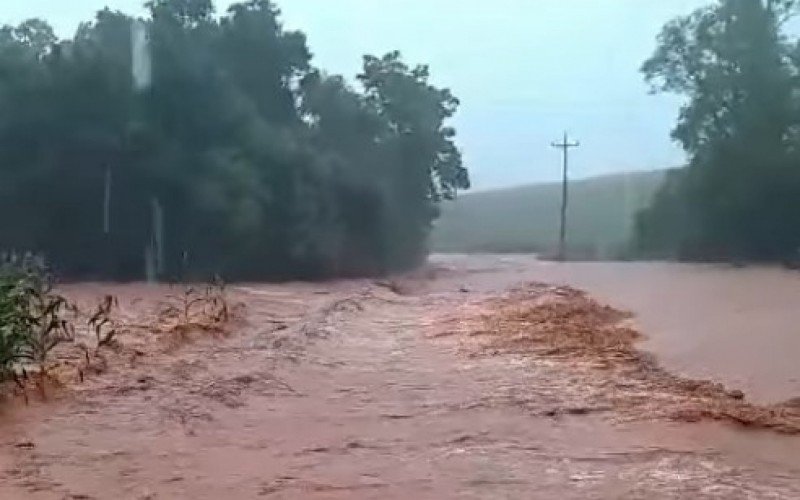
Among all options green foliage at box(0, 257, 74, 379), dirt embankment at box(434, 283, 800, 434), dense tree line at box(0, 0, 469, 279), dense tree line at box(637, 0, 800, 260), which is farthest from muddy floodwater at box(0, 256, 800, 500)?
dense tree line at box(637, 0, 800, 260)

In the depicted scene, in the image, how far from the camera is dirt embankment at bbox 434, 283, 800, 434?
32.6ft

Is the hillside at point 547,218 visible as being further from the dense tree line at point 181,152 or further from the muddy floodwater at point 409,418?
the muddy floodwater at point 409,418

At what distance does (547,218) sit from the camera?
215 feet

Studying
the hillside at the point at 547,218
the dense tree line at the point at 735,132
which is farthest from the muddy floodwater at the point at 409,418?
the hillside at the point at 547,218

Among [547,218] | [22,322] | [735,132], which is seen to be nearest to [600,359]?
[22,322]

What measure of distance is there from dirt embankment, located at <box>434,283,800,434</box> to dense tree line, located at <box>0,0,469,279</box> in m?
10.6

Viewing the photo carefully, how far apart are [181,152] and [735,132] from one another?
19467 millimetres

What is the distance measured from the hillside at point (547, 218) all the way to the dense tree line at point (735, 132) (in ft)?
10.6

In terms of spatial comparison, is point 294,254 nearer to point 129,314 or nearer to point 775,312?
point 129,314

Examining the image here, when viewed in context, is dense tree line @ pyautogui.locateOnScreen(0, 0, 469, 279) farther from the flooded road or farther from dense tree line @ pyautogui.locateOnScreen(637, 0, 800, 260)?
dense tree line @ pyautogui.locateOnScreen(637, 0, 800, 260)

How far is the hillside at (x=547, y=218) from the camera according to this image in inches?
1993

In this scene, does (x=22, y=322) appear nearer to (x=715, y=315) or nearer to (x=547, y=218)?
(x=715, y=315)

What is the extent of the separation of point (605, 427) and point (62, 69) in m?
26.0

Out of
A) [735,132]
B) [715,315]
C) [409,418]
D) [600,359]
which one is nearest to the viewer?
[409,418]
